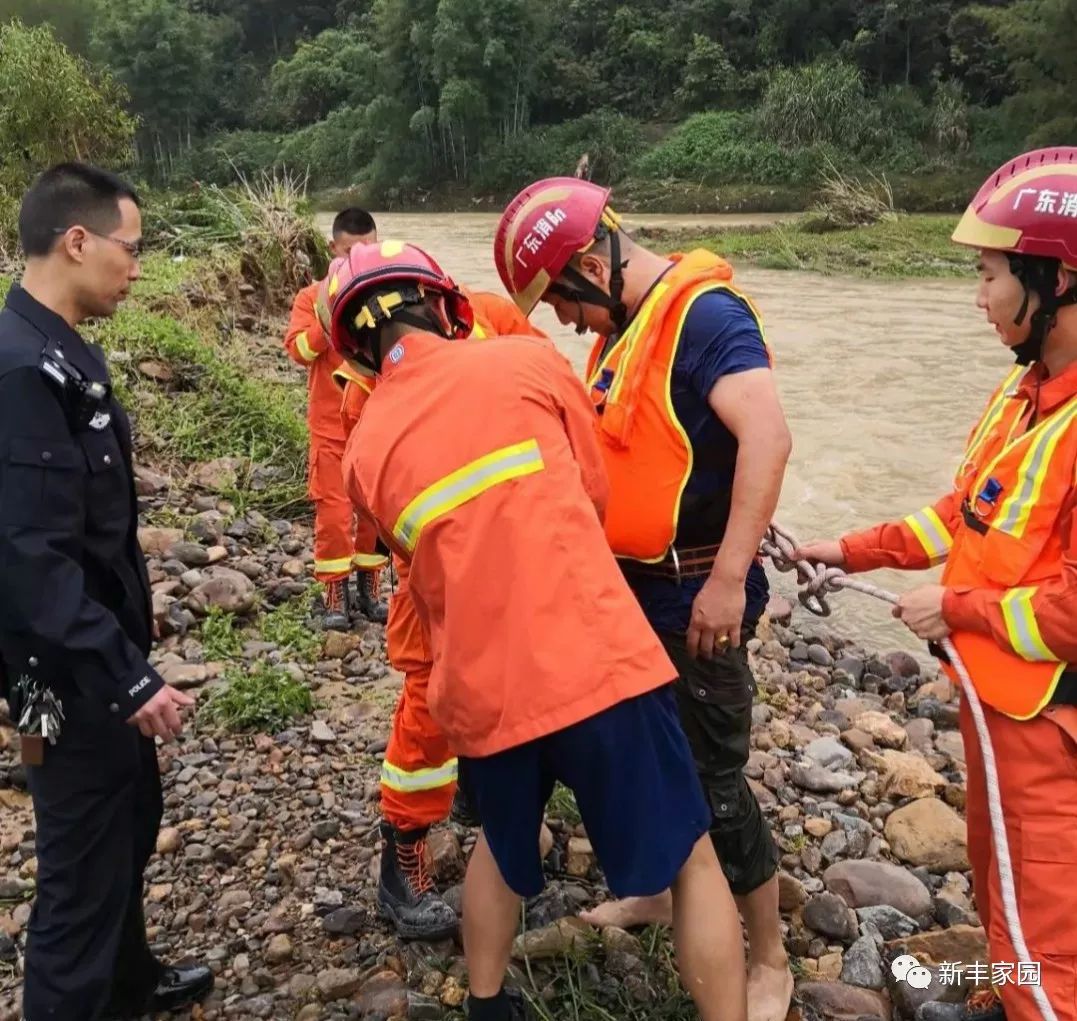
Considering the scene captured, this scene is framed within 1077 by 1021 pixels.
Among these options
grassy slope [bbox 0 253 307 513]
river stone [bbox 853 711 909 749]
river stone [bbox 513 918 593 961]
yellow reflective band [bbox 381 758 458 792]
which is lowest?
river stone [bbox 853 711 909 749]

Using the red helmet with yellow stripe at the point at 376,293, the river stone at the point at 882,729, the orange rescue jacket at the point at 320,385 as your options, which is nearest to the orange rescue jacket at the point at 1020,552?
the red helmet with yellow stripe at the point at 376,293

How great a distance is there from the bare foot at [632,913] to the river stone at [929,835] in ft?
3.32

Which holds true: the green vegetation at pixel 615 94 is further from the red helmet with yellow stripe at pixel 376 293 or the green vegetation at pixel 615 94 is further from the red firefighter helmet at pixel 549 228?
the red helmet with yellow stripe at pixel 376 293

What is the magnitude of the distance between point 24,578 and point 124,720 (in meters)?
0.40

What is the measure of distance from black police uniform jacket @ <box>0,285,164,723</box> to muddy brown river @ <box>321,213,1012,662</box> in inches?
175

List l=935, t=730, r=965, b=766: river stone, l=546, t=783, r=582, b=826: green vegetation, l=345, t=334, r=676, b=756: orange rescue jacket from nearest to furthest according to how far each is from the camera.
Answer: l=345, t=334, r=676, b=756: orange rescue jacket < l=546, t=783, r=582, b=826: green vegetation < l=935, t=730, r=965, b=766: river stone

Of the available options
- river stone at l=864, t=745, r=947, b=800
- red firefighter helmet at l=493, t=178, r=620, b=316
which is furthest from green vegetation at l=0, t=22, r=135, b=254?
river stone at l=864, t=745, r=947, b=800

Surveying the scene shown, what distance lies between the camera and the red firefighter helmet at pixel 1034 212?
79.4 inches

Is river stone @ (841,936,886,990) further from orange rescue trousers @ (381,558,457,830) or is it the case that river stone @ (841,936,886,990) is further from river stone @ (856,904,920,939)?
orange rescue trousers @ (381,558,457,830)

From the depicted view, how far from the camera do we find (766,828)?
2.54 meters

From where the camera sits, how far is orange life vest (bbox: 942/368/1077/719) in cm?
201

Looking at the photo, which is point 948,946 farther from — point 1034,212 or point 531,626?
point 1034,212

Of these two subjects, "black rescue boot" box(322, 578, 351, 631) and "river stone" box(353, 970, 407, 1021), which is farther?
"black rescue boot" box(322, 578, 351, 631)

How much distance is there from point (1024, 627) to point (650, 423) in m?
0.89
